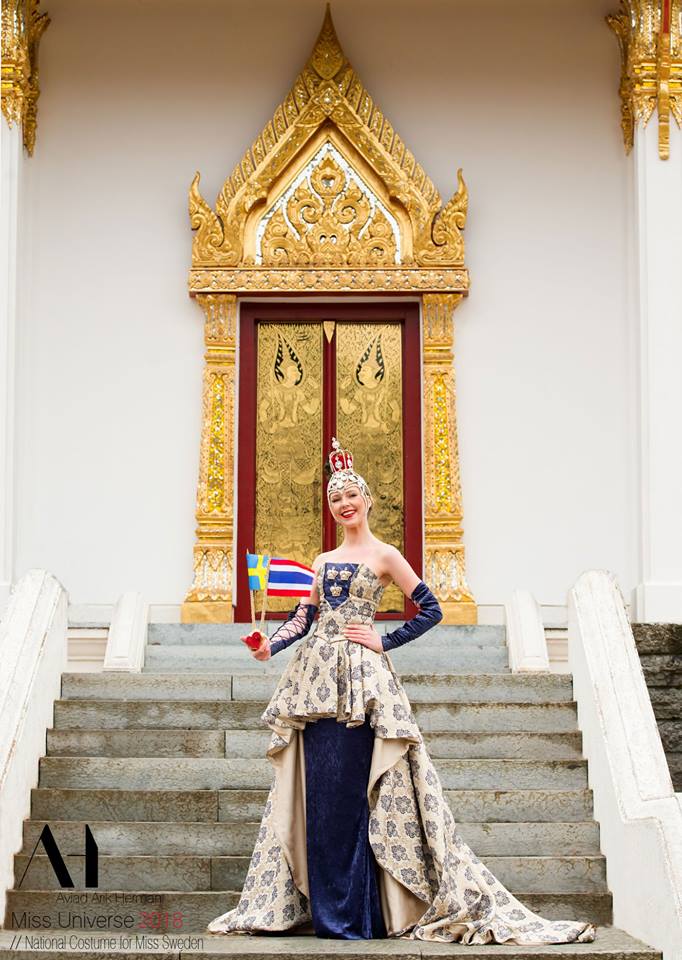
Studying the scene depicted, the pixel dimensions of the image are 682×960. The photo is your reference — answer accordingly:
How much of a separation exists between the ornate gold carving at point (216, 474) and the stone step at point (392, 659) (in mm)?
1328

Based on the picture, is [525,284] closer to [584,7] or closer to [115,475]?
[584,7]

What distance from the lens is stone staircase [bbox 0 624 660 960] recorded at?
6711 mm

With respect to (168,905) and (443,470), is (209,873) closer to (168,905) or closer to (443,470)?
(168,905)

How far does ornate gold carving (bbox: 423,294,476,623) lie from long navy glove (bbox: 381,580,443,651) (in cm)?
455

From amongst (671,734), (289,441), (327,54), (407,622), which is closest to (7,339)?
(289,441)

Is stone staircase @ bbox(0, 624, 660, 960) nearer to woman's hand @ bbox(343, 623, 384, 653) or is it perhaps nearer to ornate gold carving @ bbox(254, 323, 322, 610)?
woman's hand @ bbox(343, 623, 384, 653)

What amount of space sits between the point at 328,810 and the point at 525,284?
243 inches

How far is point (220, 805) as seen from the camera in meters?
7.36

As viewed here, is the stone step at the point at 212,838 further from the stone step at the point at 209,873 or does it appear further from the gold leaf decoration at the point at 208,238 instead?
the gold leaf decoration at the point at 208,238

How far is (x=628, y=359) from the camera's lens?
11.4 meters

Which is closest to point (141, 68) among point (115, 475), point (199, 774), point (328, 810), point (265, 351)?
point (265, 351)

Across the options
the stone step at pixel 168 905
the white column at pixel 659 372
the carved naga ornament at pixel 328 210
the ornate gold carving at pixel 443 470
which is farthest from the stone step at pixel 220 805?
the carved naga ornament at pixel 328 210

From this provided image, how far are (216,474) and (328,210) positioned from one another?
6.90 ft

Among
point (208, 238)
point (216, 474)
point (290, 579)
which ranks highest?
point (208, 238)
